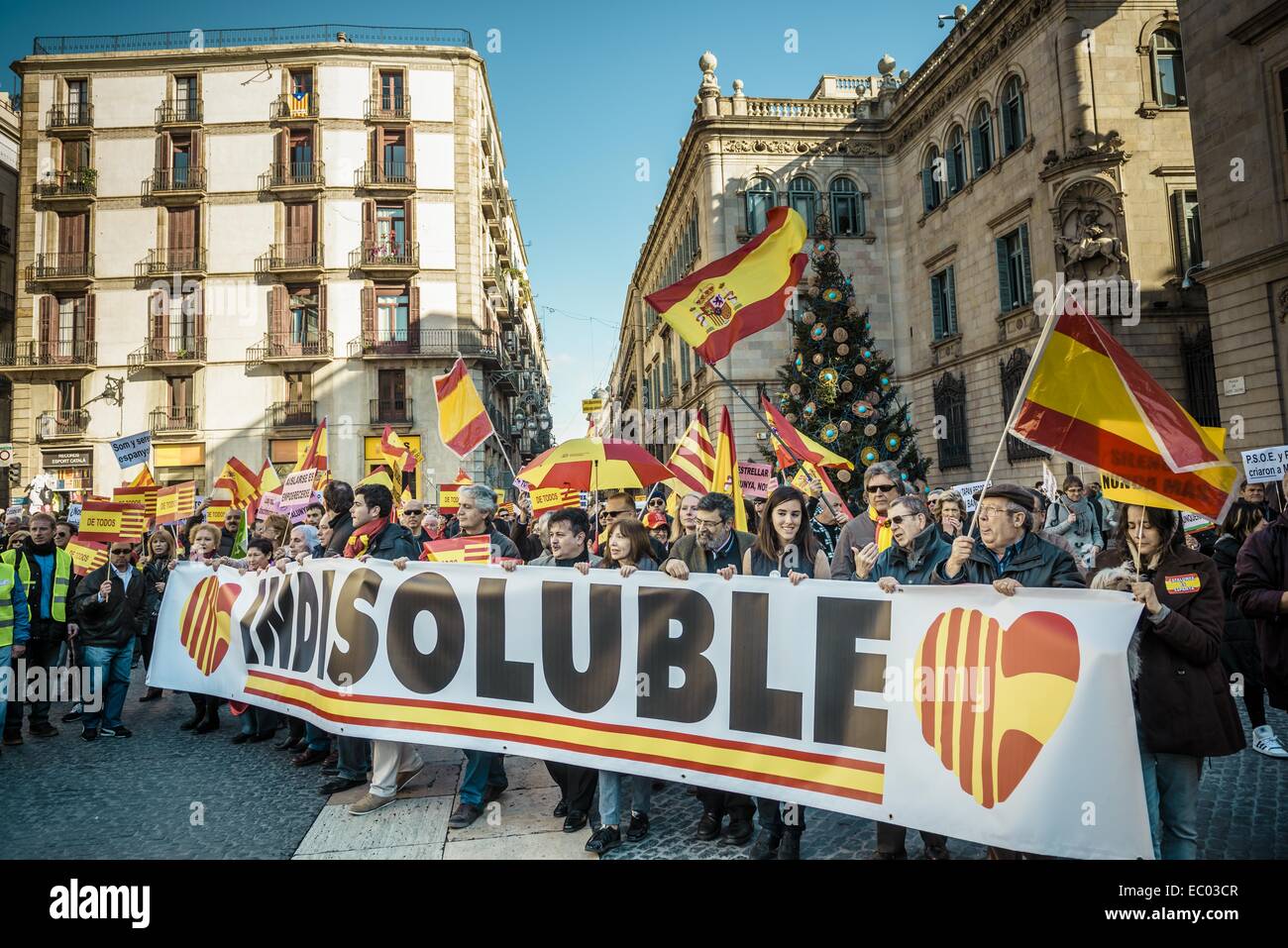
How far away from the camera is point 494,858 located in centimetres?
394

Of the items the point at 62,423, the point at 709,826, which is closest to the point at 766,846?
the point at 709,826

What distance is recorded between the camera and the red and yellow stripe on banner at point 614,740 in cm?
355

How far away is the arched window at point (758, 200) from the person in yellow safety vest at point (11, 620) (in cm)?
2599

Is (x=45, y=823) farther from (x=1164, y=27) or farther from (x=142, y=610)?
(x=1164, y=27)

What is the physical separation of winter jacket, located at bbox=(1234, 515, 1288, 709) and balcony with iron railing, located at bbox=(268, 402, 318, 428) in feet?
110

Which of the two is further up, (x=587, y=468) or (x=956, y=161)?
(x=956, y=161)

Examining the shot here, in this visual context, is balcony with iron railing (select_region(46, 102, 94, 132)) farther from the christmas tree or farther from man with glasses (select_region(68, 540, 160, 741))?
Answer: man with glasses (select_region(68, 540, 160, 741))

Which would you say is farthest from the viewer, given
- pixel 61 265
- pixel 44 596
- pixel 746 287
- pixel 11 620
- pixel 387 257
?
pixel 61 265

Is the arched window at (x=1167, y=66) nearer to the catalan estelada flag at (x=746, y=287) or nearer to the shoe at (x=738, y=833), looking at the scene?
the catalan estelada flag at (x=746, y=287)

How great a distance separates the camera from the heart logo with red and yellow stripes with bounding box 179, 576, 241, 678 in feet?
20.1

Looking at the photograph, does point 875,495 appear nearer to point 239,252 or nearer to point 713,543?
point 713,543

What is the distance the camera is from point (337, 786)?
196 inches

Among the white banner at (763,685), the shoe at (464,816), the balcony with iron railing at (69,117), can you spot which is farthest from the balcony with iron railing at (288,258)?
the shoe at (464,816)

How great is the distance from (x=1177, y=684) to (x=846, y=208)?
28.5 meters
